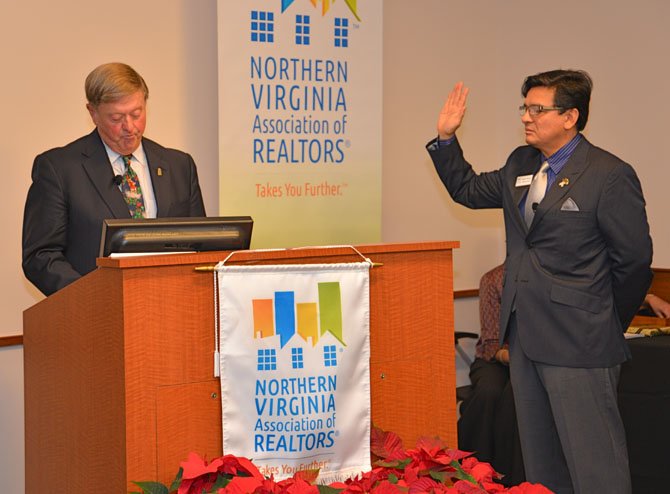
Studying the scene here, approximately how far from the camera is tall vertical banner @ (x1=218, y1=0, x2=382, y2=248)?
4.51 metres

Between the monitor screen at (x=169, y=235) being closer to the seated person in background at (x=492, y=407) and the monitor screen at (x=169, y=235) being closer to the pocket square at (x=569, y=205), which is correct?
Answer: the pocket square at (x=569, y=205)

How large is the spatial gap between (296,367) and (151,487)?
436 millimetres

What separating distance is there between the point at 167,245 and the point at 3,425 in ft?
7.60

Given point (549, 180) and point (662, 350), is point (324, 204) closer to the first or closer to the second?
point (549, 180)

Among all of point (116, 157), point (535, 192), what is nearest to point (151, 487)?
point (116, 157)

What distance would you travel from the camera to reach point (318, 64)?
4.75m

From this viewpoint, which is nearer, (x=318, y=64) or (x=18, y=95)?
(x=18, y=95)

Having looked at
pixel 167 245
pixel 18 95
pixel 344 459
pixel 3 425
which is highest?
pixel 18 95

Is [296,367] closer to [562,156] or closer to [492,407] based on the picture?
[562,156]

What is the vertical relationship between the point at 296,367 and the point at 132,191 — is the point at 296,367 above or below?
below

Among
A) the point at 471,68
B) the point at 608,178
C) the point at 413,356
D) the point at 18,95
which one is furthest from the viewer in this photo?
the point at 471,68

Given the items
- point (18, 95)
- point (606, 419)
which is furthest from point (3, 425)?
point (606, 419)

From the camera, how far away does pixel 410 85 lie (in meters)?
5.66

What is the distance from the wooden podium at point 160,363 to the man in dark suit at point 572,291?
3.61ft
